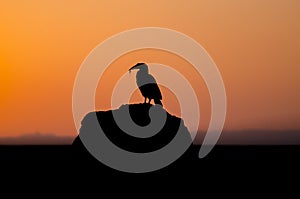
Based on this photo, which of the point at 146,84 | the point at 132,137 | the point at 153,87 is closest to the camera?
the point at 132,137

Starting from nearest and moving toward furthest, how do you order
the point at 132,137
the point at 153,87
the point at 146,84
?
1. the point at 132,137
2. the point at 153,87
3. the point at 146,84

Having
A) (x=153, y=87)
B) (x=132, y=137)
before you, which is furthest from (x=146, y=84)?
(x=132, y=137)

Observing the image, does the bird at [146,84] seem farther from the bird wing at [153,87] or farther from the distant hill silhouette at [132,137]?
the distant hill silhouette at [132,137]

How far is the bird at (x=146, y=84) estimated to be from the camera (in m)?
22.2

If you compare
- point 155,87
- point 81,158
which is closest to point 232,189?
point 155,87

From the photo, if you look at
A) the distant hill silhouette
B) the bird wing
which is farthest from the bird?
the distant hill silhouette

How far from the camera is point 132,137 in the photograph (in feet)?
65.5

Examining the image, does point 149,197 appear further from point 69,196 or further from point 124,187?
point 69,196

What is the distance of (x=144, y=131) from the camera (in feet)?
65.5

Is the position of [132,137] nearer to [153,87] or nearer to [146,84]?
[153,87]

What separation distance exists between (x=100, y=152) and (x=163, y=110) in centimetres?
272

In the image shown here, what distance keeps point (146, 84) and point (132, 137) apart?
3248 mm

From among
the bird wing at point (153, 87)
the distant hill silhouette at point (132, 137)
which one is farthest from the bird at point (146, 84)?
the distant hill silhouette at point (132, 137)

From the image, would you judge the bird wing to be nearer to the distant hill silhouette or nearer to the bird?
the bird
